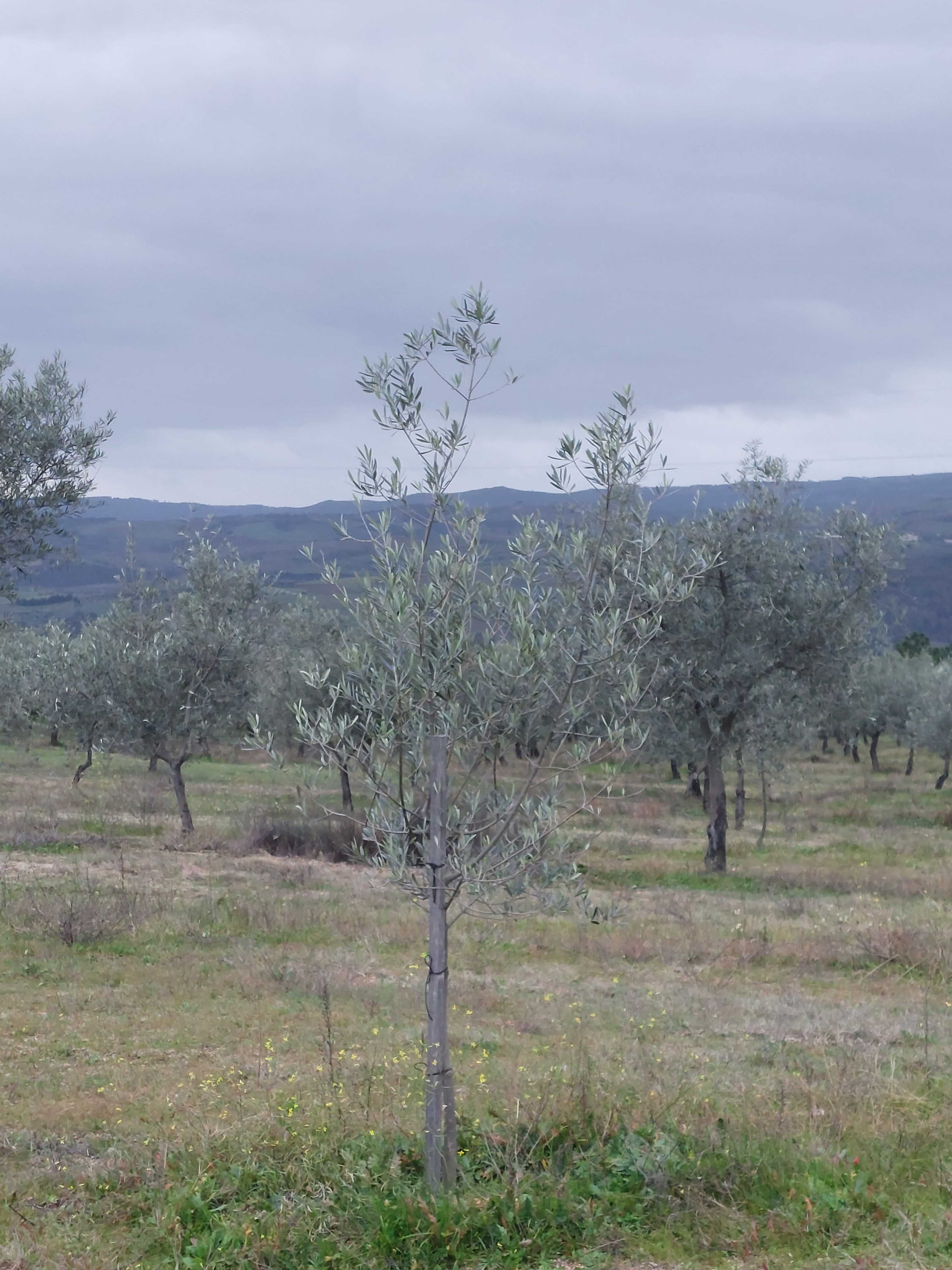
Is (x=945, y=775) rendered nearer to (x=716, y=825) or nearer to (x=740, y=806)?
(x=740, y=806)

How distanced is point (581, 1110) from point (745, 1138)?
3.84 feet

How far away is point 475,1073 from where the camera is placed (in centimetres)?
1033

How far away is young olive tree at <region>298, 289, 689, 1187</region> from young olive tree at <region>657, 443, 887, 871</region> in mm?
17732

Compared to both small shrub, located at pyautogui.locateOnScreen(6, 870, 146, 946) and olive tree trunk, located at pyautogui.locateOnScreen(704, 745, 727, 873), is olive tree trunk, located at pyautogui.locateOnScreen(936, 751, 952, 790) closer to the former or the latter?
olive tree trunk, located at pyautogui.locateOnScreen(704, 745, 727, 873)

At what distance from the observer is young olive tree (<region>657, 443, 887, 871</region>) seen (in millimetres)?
24766

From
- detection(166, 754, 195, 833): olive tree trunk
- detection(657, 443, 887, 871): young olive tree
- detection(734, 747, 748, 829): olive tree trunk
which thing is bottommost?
detection(734, 747, 748, 829): olive tree trunk

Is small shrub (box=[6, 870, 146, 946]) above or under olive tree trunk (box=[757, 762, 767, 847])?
above

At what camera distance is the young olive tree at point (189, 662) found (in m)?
29.1

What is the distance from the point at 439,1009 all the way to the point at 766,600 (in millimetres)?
19688

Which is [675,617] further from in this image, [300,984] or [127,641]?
[127,641]

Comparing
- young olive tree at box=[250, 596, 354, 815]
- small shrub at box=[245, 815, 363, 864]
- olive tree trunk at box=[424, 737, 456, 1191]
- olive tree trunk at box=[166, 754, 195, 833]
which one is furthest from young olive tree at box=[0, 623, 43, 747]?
olive tree trunk at box=[424, 737, 456, 1191]

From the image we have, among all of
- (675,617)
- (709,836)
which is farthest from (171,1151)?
(709,836)

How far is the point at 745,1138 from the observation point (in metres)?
7.35

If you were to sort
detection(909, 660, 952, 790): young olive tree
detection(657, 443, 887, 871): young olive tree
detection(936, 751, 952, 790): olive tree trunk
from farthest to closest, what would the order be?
detection(936, 751, 952, 790): olive tree trunk < detection(909, 660, 952, 790): young olive tree < detection(657, 443, 887, 871): young olive tree
